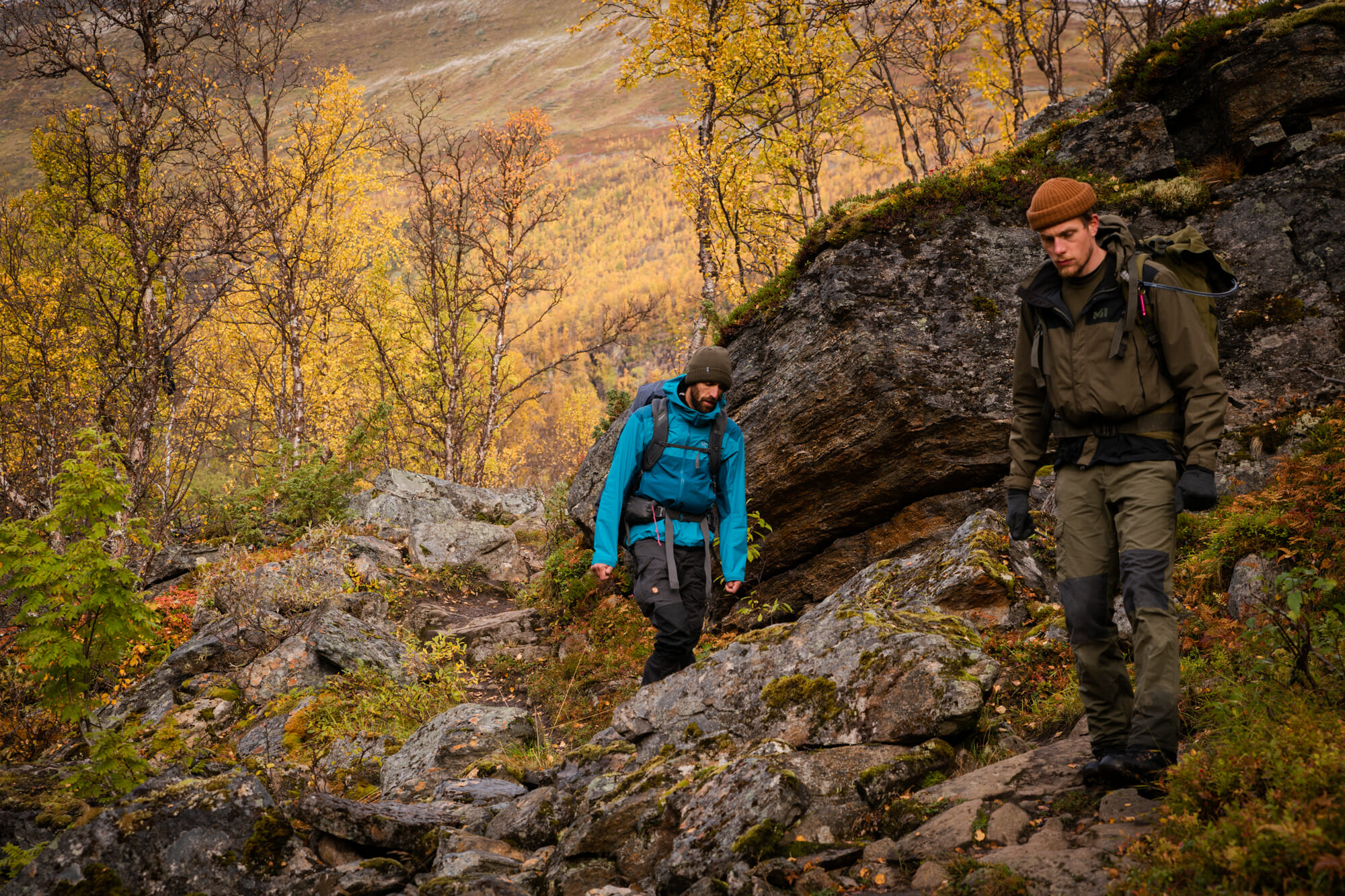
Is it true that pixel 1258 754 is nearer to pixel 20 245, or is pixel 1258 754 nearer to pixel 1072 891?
pixel 1072 891

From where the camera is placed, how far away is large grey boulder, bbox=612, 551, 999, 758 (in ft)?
13.7

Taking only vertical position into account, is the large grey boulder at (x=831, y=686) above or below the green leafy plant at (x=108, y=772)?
below

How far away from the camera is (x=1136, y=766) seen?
124 inches

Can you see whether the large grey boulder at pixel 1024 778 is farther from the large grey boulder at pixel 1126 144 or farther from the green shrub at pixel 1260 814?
the large grey boulder at pixel 1126 144

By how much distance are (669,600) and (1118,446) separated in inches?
116

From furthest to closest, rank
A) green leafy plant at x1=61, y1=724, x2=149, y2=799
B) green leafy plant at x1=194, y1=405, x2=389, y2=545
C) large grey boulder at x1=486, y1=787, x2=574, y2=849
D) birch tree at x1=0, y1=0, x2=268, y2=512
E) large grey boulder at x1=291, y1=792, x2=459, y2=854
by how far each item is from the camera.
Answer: green leafy plant at x1=194, y1=405, x2=389, y2=545 → birch tree at x1=0, y1=0, x2=268, y2=512 → large grey boulder at x1=486, y1=787, x2=574, y2=849 → large grey boulder at x1=291, y1=792, x2=459, y2=854 → green leafy plant at x1=61, y1=724, x2=149, y2=799

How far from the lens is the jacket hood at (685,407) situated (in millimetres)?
5328

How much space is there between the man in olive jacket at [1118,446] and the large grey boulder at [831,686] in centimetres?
81

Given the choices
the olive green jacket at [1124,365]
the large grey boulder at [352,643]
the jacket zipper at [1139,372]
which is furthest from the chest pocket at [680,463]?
the large grey boulder at [352,643]

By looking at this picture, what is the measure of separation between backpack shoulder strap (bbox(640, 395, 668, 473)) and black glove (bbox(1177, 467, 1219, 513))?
10.0 ft

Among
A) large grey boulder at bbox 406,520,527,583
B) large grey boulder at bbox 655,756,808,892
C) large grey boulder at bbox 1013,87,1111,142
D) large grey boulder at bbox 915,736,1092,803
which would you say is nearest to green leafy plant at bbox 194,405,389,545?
large grey boulder at bbox 406,520,527,583

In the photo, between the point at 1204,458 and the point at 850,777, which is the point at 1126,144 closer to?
the point at 1204,458

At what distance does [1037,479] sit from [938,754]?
4.12m

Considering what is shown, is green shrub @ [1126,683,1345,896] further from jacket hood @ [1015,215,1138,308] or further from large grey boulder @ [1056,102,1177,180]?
large grey boulder @ [1056,102,1177,180]
